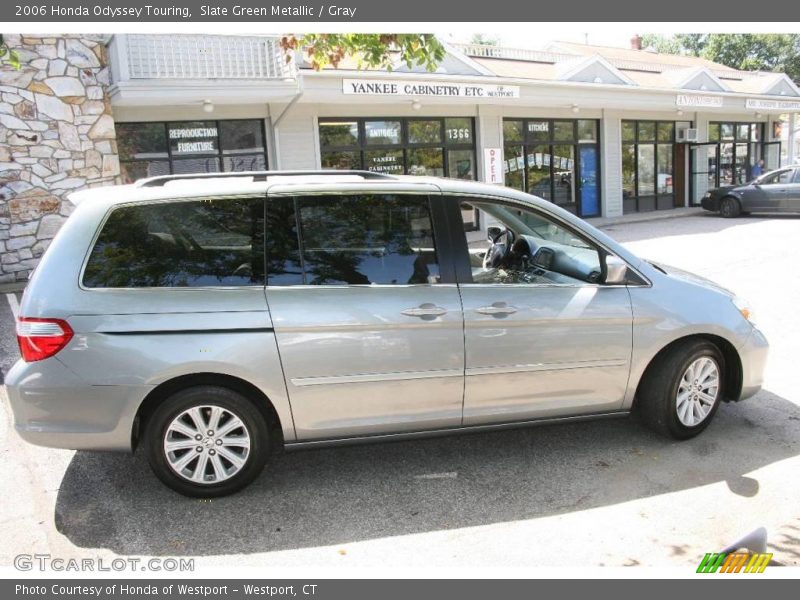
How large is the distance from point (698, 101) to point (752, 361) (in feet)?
60.4

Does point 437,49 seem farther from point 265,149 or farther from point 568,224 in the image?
point 265,149

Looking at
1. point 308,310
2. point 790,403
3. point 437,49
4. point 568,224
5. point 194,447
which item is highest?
point 437,49

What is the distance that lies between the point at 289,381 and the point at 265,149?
11.5 meters

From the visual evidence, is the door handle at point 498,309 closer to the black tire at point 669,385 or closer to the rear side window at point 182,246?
the black tire at point 669,385

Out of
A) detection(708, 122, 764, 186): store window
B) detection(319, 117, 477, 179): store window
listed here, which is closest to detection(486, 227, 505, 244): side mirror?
detection(319, 117, 477, 179): store window

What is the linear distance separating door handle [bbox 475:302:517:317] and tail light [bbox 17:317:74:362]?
2244 mm

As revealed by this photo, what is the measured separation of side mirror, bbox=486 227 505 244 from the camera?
536 centimetres

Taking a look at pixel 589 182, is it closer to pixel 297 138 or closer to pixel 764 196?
pixel 764 196

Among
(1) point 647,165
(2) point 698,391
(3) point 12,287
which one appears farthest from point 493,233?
(1) point 647,165

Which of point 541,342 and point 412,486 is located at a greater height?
point 541,342

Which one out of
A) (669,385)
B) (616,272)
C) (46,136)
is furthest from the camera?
(46,136)

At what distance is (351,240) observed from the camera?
3875 mm

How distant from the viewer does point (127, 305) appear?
3.54m

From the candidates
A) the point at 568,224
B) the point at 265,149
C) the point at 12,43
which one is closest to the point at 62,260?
the point at 568,224
